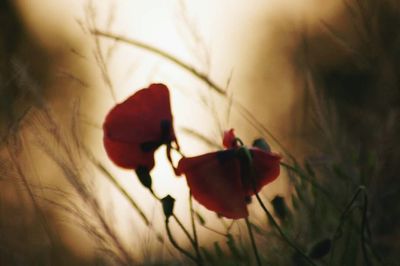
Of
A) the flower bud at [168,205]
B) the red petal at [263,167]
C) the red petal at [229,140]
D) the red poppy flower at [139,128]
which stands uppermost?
the red poppy flower at [139,128]

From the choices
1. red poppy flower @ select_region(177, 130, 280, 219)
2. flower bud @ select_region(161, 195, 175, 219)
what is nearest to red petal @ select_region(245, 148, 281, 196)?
red poppy flower @ select_region(177, 130, 280, 219)

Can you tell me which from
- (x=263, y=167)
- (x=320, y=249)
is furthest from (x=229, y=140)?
(x=320, y=249)

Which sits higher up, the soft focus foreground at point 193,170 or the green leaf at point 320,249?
the soft focus foreground at point 193,170

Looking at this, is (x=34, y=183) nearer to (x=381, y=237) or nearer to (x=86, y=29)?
(x=86, y=29)

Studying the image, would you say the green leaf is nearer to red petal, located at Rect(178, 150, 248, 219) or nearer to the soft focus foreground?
the soft focus foreground

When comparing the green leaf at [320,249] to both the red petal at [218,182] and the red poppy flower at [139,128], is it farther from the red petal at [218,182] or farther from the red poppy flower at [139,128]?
the red poppy flower at [139,128]

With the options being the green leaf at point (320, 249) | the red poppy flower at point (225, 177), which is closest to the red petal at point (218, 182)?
the red poppy flower at point (225, 177)

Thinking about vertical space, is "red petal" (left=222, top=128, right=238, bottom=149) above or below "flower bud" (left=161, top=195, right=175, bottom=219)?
above
